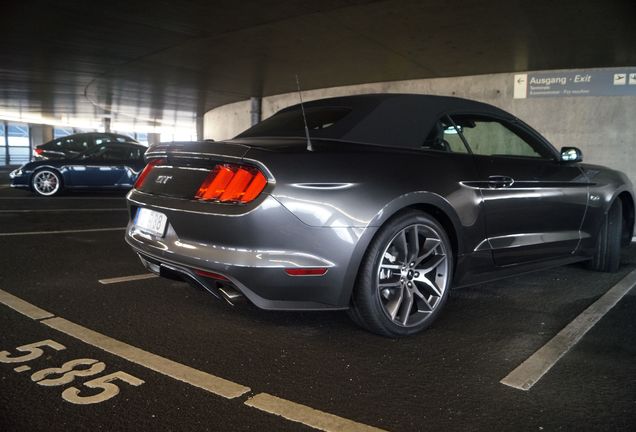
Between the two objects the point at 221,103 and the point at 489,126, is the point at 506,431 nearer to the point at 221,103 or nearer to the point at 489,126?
the point at 489,126

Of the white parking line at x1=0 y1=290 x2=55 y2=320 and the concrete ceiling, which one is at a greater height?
the concrete ceiling

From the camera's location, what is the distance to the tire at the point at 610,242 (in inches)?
183

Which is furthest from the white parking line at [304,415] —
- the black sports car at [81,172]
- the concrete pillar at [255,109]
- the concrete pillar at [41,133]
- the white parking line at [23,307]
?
the concrete pillar at [41,133]

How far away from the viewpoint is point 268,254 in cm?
252

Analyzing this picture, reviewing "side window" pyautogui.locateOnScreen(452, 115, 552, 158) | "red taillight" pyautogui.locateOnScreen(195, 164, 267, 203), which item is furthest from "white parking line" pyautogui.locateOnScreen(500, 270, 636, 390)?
"red taillight" pyautogui.locateOnScreen(195, 164, 267, 203)

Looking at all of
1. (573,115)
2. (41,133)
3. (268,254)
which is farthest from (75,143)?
(41,133)

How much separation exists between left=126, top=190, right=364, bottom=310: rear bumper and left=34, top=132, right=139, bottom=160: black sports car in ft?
32.6

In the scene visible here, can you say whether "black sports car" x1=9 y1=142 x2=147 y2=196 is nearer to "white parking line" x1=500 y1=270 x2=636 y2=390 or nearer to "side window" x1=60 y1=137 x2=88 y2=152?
"side window" x1=60 y1=137 x2=88 y2=152

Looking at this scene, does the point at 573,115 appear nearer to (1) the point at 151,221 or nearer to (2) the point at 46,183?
(1) the point at 151,221

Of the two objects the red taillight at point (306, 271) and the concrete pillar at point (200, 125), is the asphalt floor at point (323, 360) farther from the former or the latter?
the concrete pillar at point (200, 125)

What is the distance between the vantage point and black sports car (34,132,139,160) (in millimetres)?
11812

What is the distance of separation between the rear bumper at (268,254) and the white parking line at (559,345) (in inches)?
37.3

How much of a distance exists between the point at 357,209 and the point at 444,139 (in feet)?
3.45

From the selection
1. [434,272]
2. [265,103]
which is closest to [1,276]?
[434,272]
